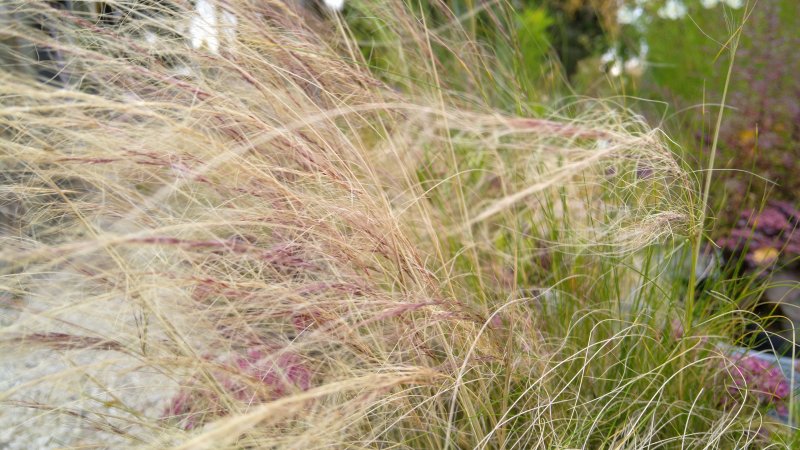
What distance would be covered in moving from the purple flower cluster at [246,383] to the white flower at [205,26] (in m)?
0.60

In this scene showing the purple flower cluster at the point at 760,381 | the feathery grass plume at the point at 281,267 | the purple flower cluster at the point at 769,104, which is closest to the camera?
the feathery grass plume at the point at 281,267

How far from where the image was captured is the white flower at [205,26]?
1252mm

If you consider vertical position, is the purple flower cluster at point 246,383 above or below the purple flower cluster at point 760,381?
above

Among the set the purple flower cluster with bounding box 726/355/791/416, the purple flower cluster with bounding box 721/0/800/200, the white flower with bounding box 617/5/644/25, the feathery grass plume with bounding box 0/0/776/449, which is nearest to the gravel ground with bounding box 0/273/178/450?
the feathery grass plume with bounding box 0/0/776/449

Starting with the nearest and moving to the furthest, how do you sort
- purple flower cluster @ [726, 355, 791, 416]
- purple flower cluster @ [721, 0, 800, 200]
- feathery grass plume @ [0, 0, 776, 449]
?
feathery grass plume @ [0, 0, 776, 449]
purple flower cluster @ [726, 355, 791, 416]
purple flower cluster @ [721, 0, 800, 200]

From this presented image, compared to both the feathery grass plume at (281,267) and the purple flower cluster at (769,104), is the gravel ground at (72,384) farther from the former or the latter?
the purple flower cluster at (769,104)

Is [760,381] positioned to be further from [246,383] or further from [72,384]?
[72,384]

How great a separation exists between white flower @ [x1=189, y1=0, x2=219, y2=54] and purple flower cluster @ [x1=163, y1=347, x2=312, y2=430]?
0.60m

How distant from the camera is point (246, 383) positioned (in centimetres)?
112

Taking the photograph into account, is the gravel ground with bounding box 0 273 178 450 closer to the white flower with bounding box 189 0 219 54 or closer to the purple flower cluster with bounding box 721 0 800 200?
the white flower with bounding box 189 0 219 54

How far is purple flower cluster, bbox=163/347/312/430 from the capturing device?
1123 millimetres

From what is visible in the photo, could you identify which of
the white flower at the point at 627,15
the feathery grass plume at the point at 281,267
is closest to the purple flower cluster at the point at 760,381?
the feathery grass plume at the point at 281,267

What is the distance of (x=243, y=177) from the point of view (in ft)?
3.80

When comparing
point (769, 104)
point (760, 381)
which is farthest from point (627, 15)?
point (760, 381)
